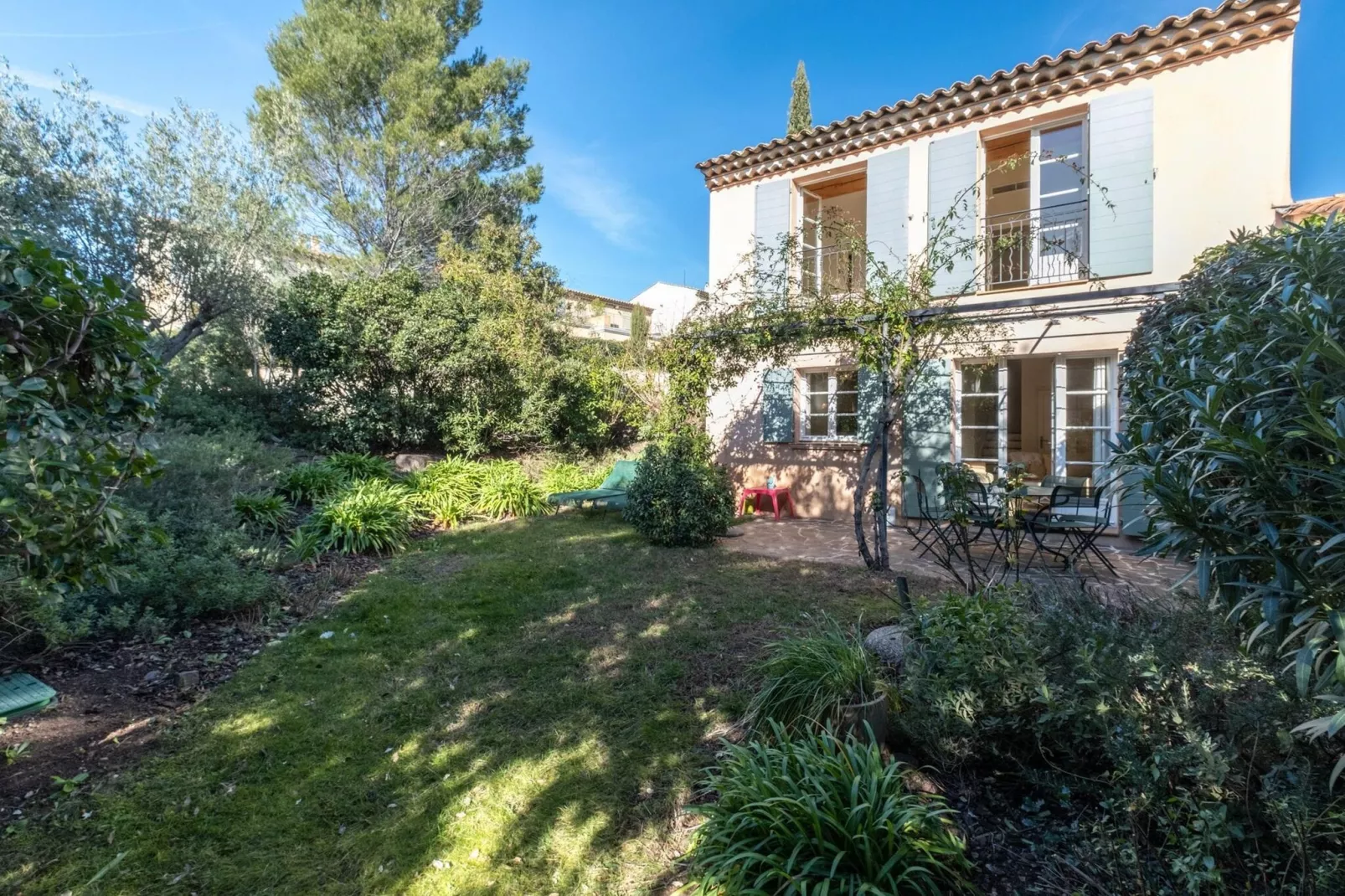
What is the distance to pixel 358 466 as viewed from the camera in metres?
9.20

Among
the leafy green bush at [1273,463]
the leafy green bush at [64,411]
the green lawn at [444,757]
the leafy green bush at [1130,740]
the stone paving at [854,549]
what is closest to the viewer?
the leafy green bush at [1273,463]

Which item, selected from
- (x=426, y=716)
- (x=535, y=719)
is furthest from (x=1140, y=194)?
(x=426, y=716)

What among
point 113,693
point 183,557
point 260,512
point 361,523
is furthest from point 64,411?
point 260,512

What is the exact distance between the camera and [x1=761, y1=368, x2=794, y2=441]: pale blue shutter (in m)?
9.38

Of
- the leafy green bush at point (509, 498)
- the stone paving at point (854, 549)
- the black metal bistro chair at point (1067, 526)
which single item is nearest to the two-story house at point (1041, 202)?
the stone paving at point (854, 549)

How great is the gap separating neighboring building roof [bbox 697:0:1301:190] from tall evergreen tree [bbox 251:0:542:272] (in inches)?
297

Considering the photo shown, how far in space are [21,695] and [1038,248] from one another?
9929mm

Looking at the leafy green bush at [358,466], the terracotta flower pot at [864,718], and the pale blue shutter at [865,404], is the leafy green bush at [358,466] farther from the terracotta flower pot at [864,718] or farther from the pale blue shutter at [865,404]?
the terracotta flower pot at [864,718]

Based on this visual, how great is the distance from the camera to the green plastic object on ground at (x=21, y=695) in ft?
7.98

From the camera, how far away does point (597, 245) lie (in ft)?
58.5

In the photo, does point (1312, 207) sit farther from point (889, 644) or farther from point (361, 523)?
point (361, 523)

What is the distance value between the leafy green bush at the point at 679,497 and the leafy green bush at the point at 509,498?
2199mm

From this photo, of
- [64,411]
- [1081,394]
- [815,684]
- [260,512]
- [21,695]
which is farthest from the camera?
[1081,394]

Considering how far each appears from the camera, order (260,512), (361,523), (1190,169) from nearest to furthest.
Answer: (260,512), (361,523), (1190,169)
